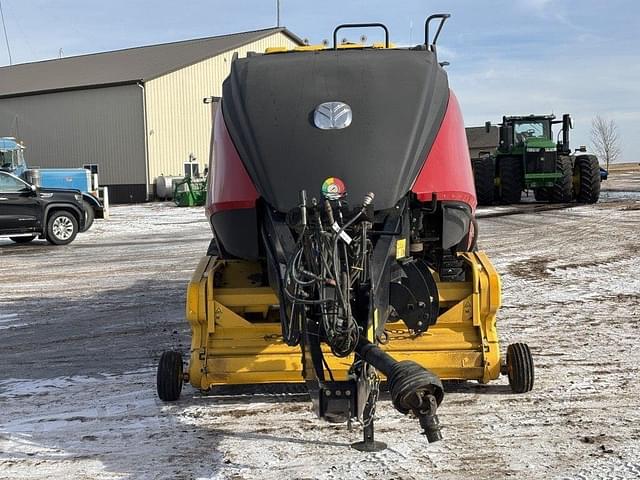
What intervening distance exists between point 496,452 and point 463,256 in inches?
58.0

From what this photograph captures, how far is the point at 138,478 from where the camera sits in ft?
12.7

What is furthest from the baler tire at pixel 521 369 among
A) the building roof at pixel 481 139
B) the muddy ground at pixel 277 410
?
the building roof at pixel 481 139

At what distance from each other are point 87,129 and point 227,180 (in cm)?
3664

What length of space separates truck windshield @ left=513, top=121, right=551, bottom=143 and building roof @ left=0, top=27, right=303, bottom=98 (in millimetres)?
18512

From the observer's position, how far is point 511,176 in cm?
2392

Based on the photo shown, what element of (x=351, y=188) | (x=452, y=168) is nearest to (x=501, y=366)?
(x=452, y=168)

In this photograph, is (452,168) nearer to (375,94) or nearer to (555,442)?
(375,94)

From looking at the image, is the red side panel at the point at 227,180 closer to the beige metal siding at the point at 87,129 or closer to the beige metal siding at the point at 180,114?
the beige metal siding at the point at 180,114

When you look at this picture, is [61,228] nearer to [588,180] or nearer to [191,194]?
[191,194]

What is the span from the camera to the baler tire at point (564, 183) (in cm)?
2341

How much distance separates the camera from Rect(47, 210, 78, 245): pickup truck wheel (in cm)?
1678

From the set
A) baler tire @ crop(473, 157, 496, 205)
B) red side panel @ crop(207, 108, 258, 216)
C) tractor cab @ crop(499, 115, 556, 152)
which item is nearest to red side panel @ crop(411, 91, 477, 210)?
red side panel @ crop(207, 108, 258, 216)

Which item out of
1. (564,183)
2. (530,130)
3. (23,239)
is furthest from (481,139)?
(23,239)

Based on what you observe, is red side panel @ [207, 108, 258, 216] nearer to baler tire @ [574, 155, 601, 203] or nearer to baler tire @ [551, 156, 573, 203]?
baler tire @ [551, 156, 573, 203]
